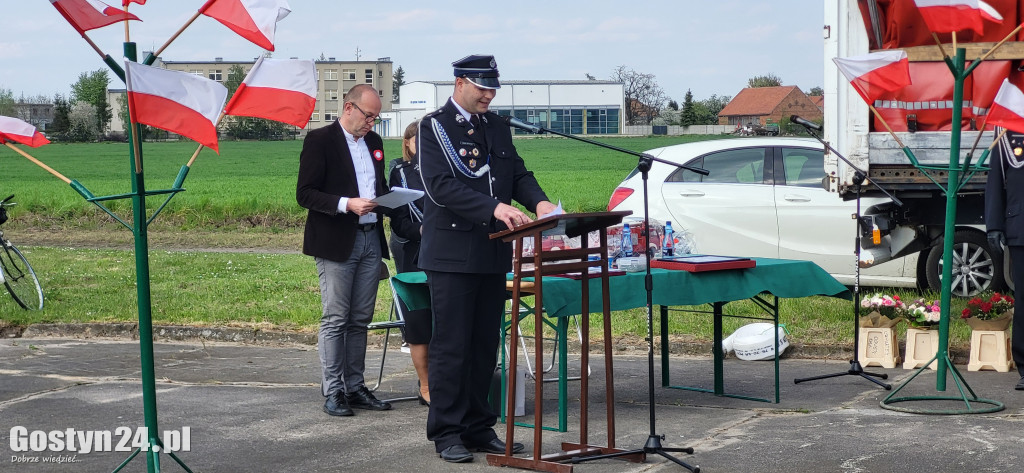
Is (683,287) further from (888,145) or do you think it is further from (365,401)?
(888,145)

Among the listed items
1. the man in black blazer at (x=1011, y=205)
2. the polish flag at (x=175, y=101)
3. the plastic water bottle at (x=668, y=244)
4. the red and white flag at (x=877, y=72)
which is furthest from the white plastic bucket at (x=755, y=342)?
the polish flag at (x=175, y=101)

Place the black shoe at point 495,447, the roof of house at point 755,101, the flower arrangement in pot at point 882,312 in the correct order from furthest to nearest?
the roof of house at point 755,101 → the flower arrangement in pot at point 882,312 → the black shoe at point 495,447

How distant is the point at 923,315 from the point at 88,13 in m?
6.19

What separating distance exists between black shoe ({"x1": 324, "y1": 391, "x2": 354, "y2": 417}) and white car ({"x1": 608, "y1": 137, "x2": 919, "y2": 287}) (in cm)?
496

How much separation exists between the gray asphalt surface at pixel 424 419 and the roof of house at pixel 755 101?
316ft

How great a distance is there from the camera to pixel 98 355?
9516mm

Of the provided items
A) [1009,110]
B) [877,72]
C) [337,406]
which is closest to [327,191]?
[337,406]

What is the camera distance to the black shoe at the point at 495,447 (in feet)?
19.5

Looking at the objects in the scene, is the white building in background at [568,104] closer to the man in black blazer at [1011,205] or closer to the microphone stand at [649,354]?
the man in black blazer at [1011,205]

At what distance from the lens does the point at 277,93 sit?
538 centimetres

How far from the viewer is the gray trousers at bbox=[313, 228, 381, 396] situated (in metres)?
7.04

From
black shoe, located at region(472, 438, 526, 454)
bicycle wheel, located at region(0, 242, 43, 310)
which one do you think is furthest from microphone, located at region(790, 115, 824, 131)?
bicycle wheel, located at region(0, 242, 43, 310)

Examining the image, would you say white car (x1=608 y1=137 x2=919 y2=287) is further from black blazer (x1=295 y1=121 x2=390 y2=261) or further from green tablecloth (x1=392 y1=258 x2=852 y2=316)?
black blazer (x1=295 y1=121 x2=390 y2=261)

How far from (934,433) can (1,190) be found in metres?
36.5
